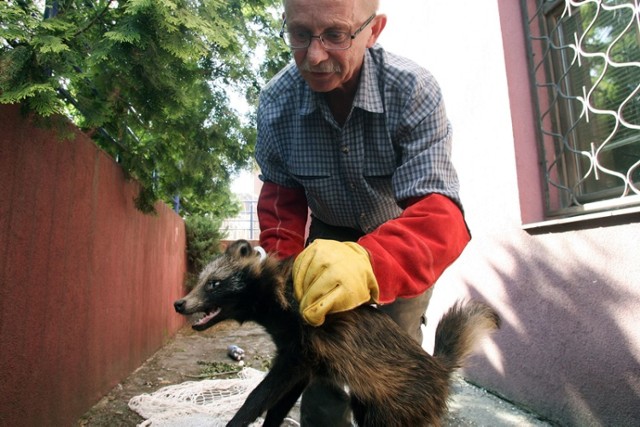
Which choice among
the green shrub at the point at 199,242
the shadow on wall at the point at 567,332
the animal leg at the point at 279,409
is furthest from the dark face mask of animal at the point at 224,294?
the green shrub at the point at 199,242

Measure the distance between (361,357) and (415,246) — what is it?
2.15 ft

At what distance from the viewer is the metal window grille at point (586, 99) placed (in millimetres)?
2875

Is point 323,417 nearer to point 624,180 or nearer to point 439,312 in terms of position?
point 624,180

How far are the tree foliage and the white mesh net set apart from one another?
1729 mm

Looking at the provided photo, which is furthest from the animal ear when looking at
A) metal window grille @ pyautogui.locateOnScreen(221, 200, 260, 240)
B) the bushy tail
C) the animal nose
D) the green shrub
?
metal window grille @ pyautogui.locateOnScreen(221, 200, 260, 240)

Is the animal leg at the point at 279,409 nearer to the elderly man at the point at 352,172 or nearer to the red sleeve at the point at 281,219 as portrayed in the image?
the elderly man at the point at 352,172

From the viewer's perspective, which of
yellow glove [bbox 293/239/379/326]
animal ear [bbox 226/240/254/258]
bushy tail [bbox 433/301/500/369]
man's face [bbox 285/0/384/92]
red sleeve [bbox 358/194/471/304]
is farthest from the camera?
animal ear [bbox 226/240/254/258]

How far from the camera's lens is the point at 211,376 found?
481 cm

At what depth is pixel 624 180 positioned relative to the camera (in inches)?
110

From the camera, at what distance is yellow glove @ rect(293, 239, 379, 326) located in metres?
1.52

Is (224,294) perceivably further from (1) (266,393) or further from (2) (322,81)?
(2) (322,81)

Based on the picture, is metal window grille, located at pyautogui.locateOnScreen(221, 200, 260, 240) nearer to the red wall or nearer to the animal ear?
the red wall

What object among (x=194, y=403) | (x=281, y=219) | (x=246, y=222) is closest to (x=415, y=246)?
(x=281, y=219)

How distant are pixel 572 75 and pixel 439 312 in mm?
2565
